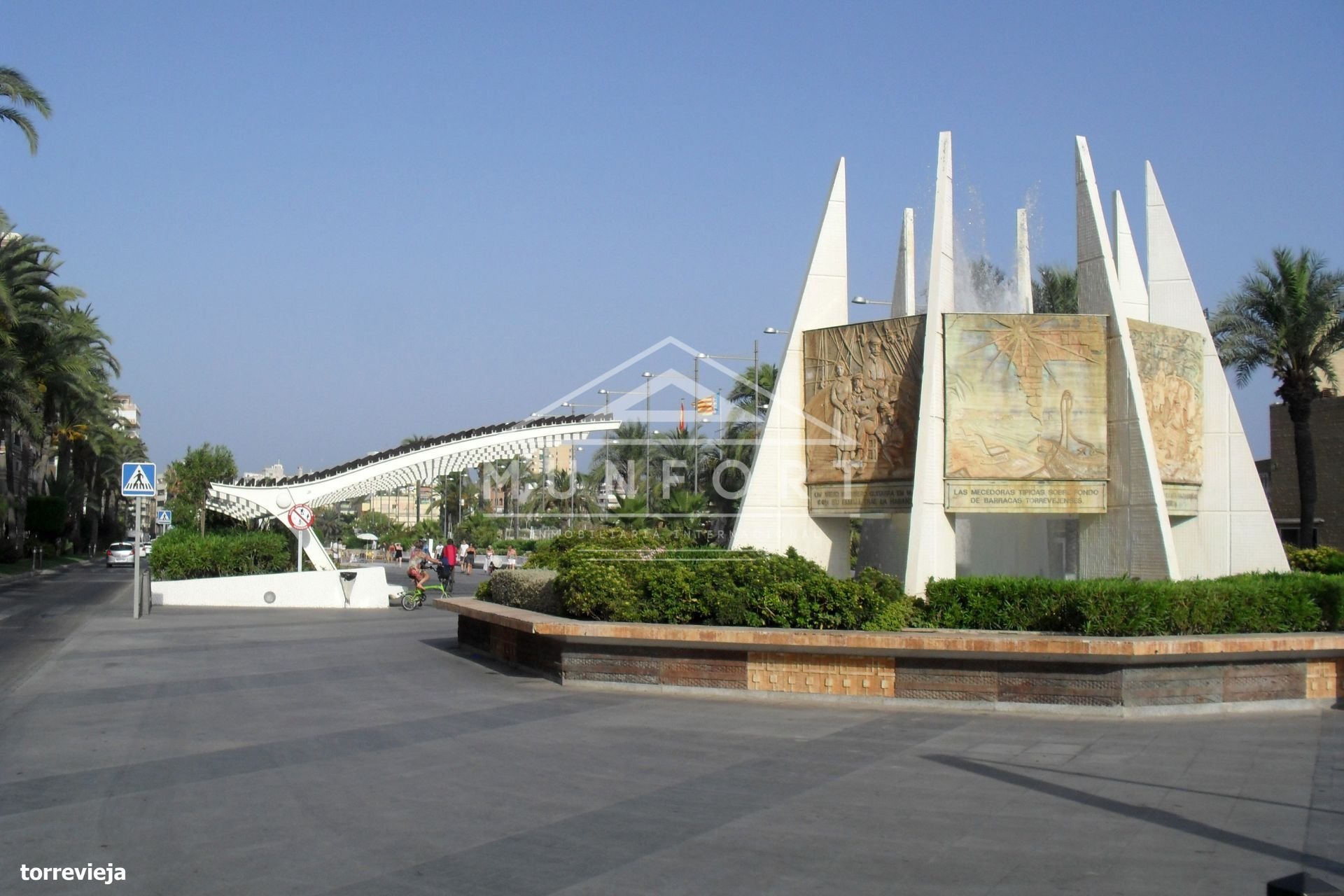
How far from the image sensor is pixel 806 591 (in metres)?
12.4

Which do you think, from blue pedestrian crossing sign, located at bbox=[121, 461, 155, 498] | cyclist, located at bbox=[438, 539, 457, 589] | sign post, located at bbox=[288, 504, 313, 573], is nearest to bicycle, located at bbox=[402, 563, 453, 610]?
cyclist, located at bbox=[438, 539, 457, 589]

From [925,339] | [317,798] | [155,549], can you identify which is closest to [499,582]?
[925,339]

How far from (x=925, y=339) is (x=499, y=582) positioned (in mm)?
7115

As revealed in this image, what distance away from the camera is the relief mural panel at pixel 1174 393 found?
17.7 m

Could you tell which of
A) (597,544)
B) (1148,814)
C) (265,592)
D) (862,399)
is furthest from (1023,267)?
(265,592)

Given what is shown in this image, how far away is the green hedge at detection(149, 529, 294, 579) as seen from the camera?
94.0 feet

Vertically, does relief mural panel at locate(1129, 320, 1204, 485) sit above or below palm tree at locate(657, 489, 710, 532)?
above

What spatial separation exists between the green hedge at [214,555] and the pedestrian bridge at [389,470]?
2.43 feet

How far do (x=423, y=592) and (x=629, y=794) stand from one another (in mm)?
20545

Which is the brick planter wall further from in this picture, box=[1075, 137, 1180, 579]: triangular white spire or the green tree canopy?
the green tree canopy

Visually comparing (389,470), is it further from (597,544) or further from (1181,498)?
(1181,498)

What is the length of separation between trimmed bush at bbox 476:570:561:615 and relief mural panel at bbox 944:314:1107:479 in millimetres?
5980

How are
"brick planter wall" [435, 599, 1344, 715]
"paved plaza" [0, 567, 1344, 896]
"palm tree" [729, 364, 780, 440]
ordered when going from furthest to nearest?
"palm tree" [729, 364, 780, 440] → "brick planter wall" [435, 599, 1344, 715] → "paved plaza" [0, 567, 1344, 896]

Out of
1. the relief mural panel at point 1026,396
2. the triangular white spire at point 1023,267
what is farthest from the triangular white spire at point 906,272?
the relief mural panel at point 1026,396
